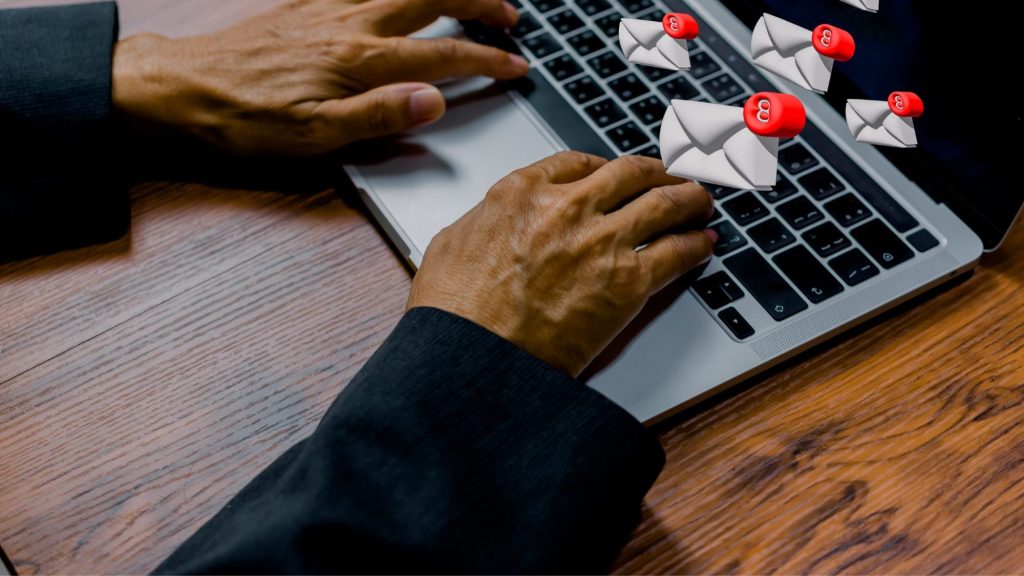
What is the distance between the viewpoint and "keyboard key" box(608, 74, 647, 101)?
28.0 inches

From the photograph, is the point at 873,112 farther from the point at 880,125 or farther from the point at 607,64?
the point at 607,64

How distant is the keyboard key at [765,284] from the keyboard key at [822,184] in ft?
0.24

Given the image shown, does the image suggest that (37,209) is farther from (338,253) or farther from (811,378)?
(811,378)

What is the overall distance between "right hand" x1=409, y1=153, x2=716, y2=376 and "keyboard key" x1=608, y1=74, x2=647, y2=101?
97 millimetres

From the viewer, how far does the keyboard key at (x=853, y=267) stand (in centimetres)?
60

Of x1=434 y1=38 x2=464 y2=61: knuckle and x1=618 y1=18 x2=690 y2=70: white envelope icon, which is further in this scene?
x1=434 y1=38 x2=464 y2=61: knuckle

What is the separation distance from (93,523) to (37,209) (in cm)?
26

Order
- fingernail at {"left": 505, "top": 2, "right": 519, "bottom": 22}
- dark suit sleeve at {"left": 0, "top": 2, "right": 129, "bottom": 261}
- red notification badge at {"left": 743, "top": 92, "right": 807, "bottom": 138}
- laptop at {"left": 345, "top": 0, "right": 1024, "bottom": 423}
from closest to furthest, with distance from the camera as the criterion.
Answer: red notification badge at {"left": 743, "top": 92, "right": 807, "bottom": 138}
laptop at {"left": 345, "top": 0, "right": 1024, "bottom": 423}
dark suit sleeve at {"left": 0, "top": 2, "right": 129, "bottom": 261}
fingernail at {"left": 505, "top": 2, "right": 519, "bottom": 22}

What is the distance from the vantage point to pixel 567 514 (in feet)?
1.58

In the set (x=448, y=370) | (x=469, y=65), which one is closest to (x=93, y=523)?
(x=448, y=370)

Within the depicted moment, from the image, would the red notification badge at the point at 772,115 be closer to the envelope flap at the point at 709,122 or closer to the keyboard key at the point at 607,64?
the envelope flap at the point at 709,122

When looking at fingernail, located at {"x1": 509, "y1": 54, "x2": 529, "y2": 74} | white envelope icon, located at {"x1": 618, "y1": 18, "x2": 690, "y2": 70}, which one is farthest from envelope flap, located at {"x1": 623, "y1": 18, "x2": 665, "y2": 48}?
fingernail, located at {"x1": 509, "y1": 54, "x2": 529, "y2": 74}

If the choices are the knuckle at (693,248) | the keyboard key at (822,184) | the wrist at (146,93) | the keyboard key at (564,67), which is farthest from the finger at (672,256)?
the wrist at (146,93)

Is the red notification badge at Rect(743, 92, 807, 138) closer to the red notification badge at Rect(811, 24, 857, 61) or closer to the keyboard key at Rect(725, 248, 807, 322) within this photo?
the red notification badge at Rect(811, 24, 857, 61)
